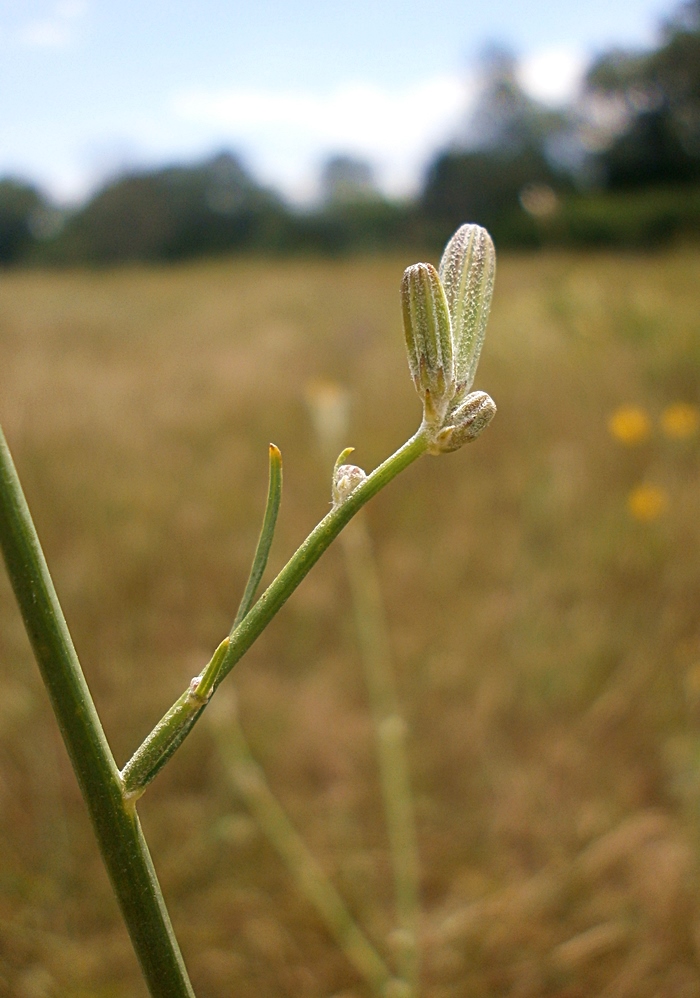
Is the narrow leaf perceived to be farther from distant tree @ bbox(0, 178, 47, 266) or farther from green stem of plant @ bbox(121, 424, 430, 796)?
distant tree @ bbox(0, 178, 47, 266)

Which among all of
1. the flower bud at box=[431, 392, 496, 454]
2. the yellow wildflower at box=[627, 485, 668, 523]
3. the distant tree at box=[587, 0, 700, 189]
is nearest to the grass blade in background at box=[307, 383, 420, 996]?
the yellow wildflower at box=[627, 485, 668, 523]

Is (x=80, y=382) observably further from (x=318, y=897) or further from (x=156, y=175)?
(x=156, y=175)

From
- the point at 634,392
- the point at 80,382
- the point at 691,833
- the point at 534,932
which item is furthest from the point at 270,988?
the point at 80,382

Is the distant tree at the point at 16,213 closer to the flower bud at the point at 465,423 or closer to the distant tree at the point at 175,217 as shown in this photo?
the distant tree at the point at 175,217

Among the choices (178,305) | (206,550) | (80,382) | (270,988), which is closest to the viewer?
(270,988)

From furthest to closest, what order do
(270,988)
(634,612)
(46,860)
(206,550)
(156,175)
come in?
(156,175) → (206,550) → (634,612) → (46,860) → (270,988)

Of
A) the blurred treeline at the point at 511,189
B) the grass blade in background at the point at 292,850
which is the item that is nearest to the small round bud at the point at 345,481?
the grass blade in background at the point at 292,850

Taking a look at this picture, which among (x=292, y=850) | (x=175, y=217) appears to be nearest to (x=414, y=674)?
(x=292, y=850)
